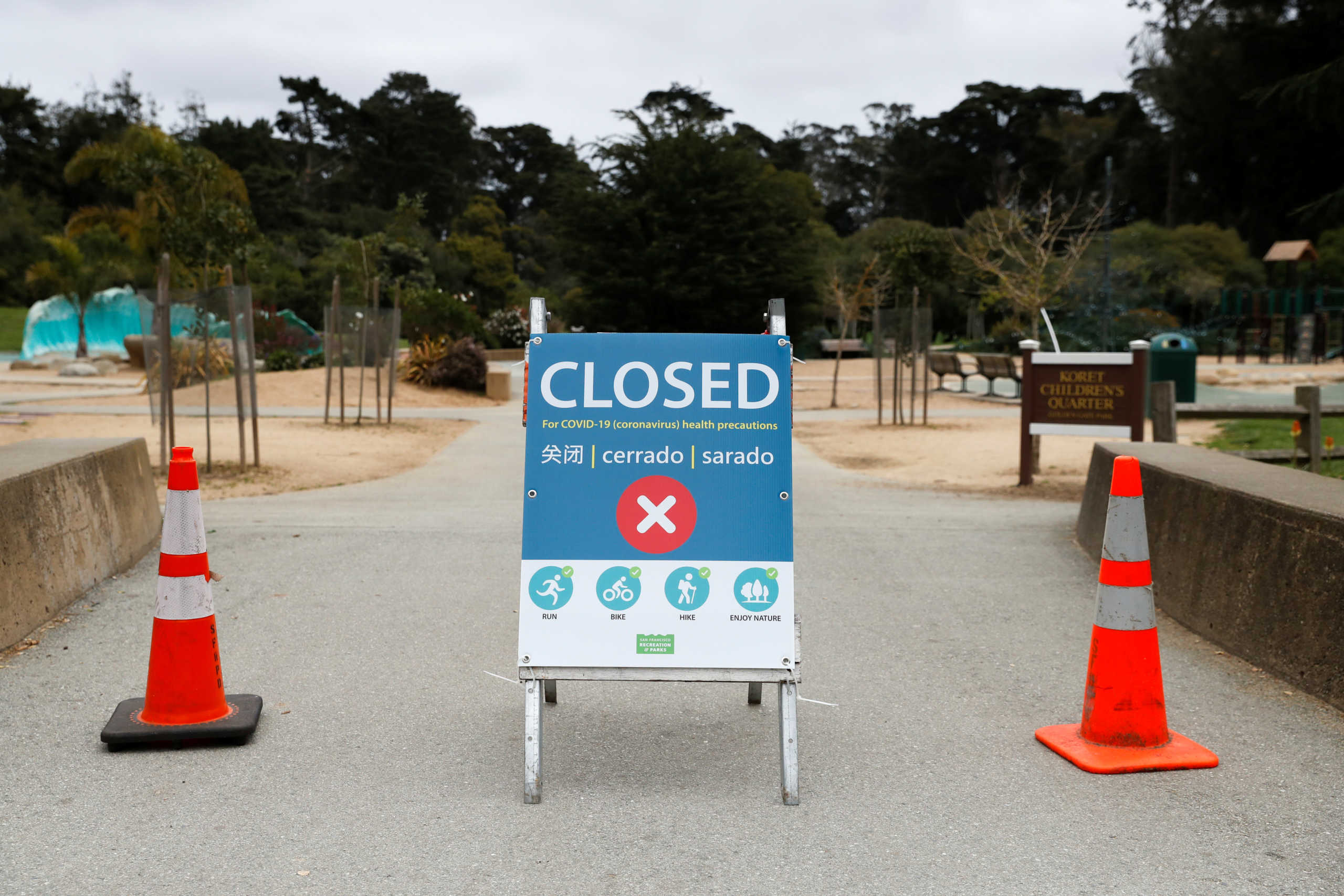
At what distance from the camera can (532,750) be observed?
402 centimetres

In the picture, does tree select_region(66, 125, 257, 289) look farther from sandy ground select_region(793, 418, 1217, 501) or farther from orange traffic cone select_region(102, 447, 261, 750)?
orange traffic cone select_region(102, 447, 261, 750)

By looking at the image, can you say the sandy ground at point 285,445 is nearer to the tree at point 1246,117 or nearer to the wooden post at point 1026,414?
the wooden post at point 1026,414

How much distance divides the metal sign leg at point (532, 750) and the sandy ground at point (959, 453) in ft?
29.8

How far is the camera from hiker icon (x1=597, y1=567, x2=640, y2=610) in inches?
167

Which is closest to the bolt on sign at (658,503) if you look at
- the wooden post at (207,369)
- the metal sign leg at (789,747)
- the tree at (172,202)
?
the metal sign leg at (789,747)

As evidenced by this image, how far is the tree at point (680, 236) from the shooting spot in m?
37.3

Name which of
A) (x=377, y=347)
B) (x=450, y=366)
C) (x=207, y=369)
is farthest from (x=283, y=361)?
(x=207, y=369)

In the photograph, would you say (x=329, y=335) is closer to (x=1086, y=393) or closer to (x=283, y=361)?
(x=283, y=361)

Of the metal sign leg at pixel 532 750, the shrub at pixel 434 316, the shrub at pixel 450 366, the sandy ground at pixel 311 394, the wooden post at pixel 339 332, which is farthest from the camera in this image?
the shrub at pixel 434 316

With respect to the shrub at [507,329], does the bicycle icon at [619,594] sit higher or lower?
lower

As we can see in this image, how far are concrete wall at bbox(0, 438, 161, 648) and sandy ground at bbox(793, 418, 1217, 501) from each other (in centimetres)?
815

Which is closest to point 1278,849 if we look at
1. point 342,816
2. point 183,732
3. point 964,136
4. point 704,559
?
point 704,559

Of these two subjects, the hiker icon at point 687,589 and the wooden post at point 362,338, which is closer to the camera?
the hiker icon at point 687,589

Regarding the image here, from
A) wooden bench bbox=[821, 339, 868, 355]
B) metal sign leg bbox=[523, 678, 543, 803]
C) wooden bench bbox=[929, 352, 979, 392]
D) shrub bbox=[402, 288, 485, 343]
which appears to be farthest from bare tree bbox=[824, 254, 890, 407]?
metal sign leg bbox=[523, 678, 543, 803]
